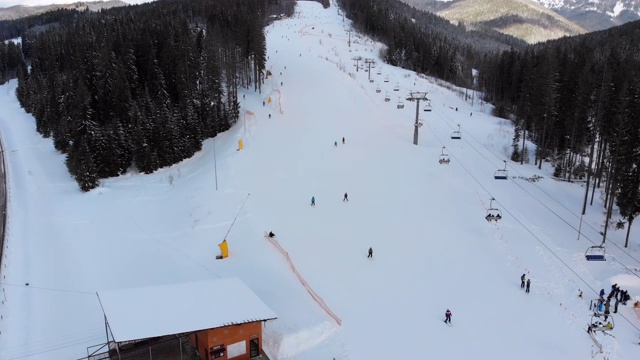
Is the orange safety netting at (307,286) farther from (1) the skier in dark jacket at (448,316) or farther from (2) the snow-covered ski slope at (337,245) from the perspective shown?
(1) the skier in dark jacket at (448,316)

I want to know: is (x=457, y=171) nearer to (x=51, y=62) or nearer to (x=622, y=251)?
(x=622, y=251)

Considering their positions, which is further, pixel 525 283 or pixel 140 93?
pixel 140 93

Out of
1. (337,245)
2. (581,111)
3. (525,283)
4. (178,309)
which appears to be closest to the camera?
(178,309)

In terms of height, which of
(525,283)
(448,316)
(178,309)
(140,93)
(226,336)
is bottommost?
(525,283)

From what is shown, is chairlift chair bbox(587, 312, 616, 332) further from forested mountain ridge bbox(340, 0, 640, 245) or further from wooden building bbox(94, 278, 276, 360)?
wooden building bbox(94, 278, 276, 360)

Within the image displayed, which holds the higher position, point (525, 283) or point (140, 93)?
point (140, 93)

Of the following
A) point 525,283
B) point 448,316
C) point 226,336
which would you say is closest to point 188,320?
point 226,336

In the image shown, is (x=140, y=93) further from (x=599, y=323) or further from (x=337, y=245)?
(x=599, y=323)

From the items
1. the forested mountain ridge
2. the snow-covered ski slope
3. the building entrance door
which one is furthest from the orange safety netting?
the forested mountain ridge

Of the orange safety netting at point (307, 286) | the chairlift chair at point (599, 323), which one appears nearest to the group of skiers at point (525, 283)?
the chairlift chair at point (599, 323)
